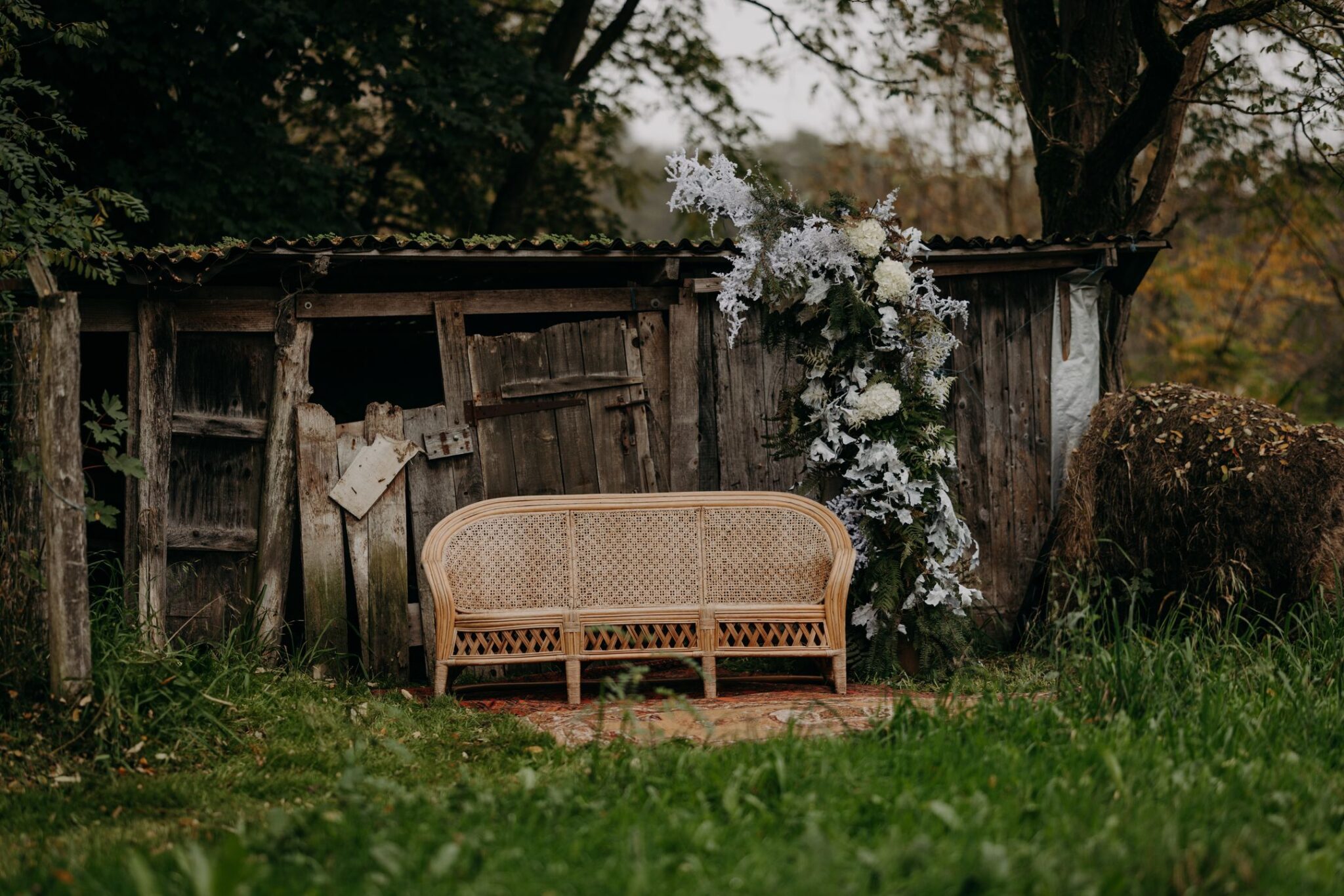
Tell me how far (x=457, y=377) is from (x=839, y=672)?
2946 millimetres

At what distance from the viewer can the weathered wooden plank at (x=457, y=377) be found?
6910 millimetres

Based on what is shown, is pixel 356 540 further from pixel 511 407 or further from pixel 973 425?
pixel 973 425

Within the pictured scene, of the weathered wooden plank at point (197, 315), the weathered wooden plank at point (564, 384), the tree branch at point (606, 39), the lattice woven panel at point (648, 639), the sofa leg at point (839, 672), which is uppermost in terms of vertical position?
the tree branch at point (606, 39)

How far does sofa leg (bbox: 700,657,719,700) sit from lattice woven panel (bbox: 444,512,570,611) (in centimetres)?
90

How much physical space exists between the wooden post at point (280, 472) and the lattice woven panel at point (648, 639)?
1.89 metres

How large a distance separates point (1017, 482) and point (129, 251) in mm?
5794

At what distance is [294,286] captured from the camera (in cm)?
664

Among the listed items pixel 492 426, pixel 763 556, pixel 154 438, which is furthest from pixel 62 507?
pixel 763 556

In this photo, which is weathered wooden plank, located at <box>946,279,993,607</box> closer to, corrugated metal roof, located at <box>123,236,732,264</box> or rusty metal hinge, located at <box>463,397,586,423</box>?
corrugated metal roof, located at <box>123,236,732,264</box>

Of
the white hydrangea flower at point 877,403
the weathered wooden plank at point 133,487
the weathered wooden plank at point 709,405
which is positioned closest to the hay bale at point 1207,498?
the white hydrangea flower at point 877,403

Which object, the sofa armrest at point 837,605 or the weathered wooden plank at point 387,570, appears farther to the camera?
the weathered wooden plank at point 387,570

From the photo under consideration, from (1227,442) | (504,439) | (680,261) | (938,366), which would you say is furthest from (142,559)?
(1227,442)

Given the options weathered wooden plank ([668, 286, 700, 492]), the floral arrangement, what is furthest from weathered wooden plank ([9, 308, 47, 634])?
weathered wooden plank ([668, 286, 700, 492])

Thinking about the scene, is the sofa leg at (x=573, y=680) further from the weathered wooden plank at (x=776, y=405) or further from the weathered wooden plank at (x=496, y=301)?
the weathered wooden plank at (x=496, y=301)
